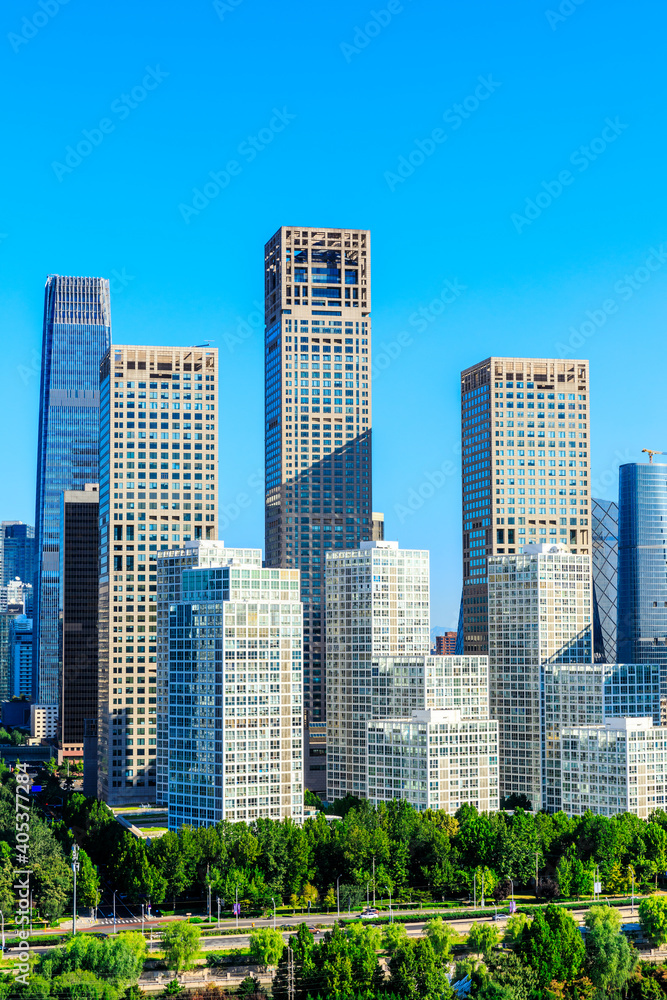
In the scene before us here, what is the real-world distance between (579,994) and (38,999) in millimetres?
62431

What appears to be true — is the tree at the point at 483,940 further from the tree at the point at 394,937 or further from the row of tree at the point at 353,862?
the row of tree at the point at 353,862

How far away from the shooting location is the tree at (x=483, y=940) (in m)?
156

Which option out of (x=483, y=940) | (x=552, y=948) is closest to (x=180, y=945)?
(x=483, y=940)

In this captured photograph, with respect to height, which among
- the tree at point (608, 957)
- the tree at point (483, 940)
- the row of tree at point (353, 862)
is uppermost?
the row of tree at point (353, 862)

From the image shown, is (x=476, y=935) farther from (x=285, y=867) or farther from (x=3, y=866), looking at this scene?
(x=3, y=866)

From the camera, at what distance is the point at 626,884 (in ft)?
634

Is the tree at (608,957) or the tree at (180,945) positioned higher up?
the tree at (180,945)

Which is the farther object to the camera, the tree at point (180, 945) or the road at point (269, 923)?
the road at point (269, 923)

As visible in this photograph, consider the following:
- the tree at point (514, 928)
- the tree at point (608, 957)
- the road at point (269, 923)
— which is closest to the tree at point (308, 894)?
A: the road at point (269, 923)

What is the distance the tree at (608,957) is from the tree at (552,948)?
2131 millimetres

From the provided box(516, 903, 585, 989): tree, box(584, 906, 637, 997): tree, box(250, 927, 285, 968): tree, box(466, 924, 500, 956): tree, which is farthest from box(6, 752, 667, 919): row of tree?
box(466, 924, 500, 956): tree

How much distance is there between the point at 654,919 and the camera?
168m

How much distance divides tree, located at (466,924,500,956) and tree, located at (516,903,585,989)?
3.03 meters

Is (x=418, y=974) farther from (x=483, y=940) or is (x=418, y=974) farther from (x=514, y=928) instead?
(x=514, y=928)
